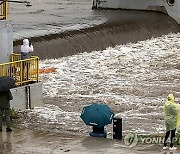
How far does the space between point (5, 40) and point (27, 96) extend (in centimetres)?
170

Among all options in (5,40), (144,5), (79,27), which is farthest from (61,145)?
(144,5)

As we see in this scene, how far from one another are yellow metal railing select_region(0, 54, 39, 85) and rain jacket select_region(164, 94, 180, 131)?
561 cm

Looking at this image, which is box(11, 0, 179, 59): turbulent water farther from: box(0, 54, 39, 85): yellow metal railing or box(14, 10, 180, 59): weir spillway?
box(0, 54, 39, 85): yellow metal railing

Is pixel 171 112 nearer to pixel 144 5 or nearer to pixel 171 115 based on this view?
pixel 171 115

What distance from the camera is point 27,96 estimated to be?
16.8 meters

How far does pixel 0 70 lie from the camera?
16.3 meters

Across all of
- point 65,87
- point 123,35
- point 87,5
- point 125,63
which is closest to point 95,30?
point 123,35

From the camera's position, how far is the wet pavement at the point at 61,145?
12.1 m

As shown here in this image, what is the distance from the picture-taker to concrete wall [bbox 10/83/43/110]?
53.6 feet

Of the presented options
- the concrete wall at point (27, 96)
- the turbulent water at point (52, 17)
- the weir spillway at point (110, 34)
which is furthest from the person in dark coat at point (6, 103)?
the turbulent water at point (52, 17)

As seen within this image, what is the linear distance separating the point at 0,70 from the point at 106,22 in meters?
18.9

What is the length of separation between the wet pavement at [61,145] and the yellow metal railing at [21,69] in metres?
2.91

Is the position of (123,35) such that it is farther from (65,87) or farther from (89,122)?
(89,122)
